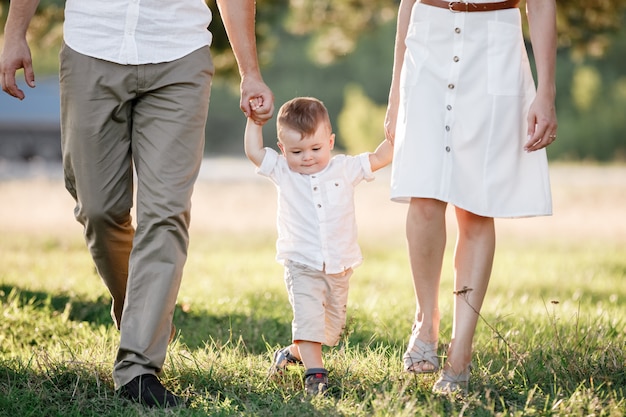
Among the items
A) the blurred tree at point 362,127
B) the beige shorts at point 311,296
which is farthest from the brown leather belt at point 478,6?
the blurred tree at point 362,127

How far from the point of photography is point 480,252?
3.70 metres

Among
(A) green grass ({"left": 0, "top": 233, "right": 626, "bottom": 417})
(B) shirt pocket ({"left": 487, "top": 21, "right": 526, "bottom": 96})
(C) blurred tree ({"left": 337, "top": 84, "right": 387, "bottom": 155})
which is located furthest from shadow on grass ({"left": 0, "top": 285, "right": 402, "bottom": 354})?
(C) blurred tree ({"left": 337, "top": 84, "right": 387, "bottom": 155})

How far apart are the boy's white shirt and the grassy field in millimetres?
445

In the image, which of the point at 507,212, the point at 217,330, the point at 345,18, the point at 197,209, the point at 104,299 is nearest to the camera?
the point at 507,212

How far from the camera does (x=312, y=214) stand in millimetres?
3787

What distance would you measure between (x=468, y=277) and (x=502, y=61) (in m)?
0.81

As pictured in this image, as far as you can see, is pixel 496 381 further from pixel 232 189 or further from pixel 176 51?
pixel 232 189

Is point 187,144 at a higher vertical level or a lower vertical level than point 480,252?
higher

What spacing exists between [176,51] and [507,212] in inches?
52.9

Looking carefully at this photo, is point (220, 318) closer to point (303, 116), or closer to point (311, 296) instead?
point (311, 296)

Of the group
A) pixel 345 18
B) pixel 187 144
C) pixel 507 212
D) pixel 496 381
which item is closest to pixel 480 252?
pixel 507 212

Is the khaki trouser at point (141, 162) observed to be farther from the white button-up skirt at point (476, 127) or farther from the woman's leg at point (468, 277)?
the woman's leg at point (468, 277)

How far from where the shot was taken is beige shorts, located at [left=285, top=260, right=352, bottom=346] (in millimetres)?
3738

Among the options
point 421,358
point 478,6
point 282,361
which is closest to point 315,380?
point 282,361
